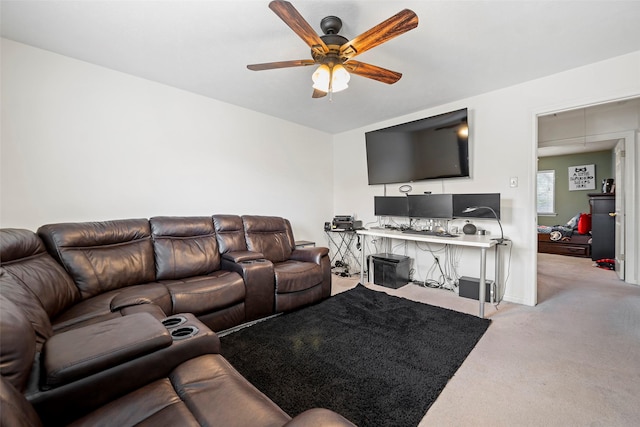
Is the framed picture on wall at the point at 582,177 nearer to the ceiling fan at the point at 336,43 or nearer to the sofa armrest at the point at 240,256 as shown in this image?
the ceiling fan at the point at 336,43

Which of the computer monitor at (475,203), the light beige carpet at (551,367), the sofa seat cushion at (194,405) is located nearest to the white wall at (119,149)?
the sofa seat cushion at (194,405)

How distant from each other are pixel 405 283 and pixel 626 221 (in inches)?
122

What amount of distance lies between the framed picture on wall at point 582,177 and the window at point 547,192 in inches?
13.9

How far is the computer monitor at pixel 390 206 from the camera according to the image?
3.84 m

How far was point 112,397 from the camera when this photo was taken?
99cm

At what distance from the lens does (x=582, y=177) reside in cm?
635

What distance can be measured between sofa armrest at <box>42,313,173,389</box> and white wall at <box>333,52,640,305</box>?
11.5 feet

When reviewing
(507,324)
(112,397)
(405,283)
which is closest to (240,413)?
(112,397)

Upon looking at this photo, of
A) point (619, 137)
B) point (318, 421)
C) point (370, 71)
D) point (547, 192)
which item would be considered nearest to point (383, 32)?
point (370, 71)

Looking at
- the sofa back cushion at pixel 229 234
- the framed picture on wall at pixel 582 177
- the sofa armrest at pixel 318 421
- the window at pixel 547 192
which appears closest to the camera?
the sofa armrest at pixel 318 421

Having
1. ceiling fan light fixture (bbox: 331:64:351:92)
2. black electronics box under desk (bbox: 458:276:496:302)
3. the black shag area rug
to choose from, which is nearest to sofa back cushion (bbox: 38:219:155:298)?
the black shag area rug

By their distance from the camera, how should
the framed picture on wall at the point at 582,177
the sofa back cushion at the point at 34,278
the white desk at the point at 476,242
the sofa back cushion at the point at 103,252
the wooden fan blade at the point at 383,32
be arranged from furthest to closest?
the framed picture on wall at the point at 582,177
the white desk at the point at 476,242
the sofa back cushion at the point at 103,252
the wooden fan blade at the point at 383,32
the sofa back cushion at the point at 34,278

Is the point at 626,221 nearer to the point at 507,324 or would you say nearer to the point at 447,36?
the point at 507,324

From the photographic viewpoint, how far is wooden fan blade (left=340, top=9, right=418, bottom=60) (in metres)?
1.49
